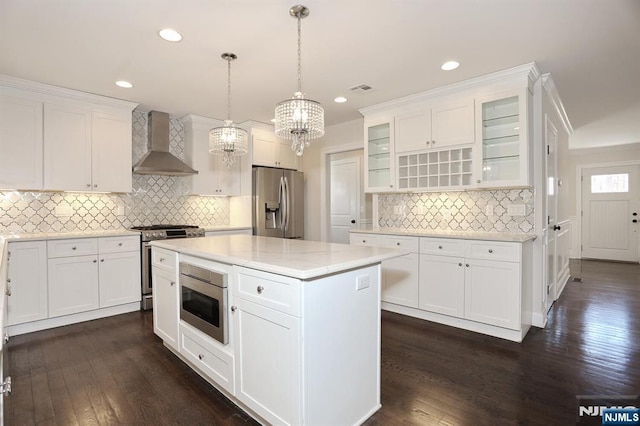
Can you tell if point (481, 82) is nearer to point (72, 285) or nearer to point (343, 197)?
point (343, 197)

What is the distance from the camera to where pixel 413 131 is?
388 centimetres

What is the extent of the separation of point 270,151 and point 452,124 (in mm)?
2739

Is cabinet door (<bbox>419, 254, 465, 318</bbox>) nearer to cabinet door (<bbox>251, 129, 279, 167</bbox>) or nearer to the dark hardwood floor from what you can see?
the dark hardwood floor

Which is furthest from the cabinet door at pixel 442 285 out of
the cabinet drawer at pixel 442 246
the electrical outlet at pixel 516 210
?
the electrical outlet at pixel 516 210

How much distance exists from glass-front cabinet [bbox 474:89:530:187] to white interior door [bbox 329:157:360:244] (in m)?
2.25

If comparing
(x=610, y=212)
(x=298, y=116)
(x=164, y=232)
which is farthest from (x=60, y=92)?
(x=610, y=212)

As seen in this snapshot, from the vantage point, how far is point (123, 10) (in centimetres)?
220

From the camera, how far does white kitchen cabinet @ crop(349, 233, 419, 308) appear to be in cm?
356

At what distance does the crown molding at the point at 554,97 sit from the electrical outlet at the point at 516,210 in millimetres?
1224

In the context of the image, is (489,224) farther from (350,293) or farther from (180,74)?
(180,74)

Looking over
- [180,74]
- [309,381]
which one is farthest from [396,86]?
[309,381]

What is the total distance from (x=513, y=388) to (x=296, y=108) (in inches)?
93.3

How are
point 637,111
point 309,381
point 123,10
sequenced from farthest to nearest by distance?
point 637,111
point 123,10
point 309,381

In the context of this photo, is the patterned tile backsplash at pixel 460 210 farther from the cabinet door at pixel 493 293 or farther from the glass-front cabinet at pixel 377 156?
the cabinet door at pixel 493 293
